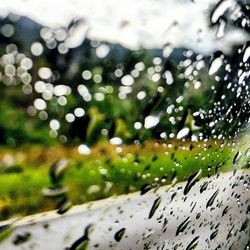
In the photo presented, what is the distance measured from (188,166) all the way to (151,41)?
0.30 meters

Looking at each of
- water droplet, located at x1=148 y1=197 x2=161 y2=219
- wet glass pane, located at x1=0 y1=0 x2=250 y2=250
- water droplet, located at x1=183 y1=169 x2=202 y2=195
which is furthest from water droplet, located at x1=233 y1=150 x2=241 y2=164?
→ water droplet, located at x1=148 y1=197 x2=161 y2=219

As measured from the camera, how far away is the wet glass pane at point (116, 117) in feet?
2.18

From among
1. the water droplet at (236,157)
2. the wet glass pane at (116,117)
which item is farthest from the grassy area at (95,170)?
the water droplet at (236,157)

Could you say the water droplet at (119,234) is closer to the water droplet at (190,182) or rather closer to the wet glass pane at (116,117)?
the wet glass pane at (116,117)

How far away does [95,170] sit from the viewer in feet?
2.54

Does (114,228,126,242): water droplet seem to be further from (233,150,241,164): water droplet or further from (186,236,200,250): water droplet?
(233,150,241,164): water droplet

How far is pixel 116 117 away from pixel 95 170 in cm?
9

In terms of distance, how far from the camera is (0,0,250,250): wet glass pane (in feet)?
2.18

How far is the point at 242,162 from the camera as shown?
4.04 ft

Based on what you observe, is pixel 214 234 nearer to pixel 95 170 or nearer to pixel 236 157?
pixel 236 157

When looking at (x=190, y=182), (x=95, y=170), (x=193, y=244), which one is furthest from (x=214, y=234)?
(x=95, y=170)

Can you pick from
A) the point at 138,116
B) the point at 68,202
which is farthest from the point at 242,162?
the point at 68,202

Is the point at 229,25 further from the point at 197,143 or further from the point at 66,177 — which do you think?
the point at 66,177

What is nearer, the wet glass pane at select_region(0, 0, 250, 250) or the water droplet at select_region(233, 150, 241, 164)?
the wet glass pane at select_region(0, 0, 250, 250)
